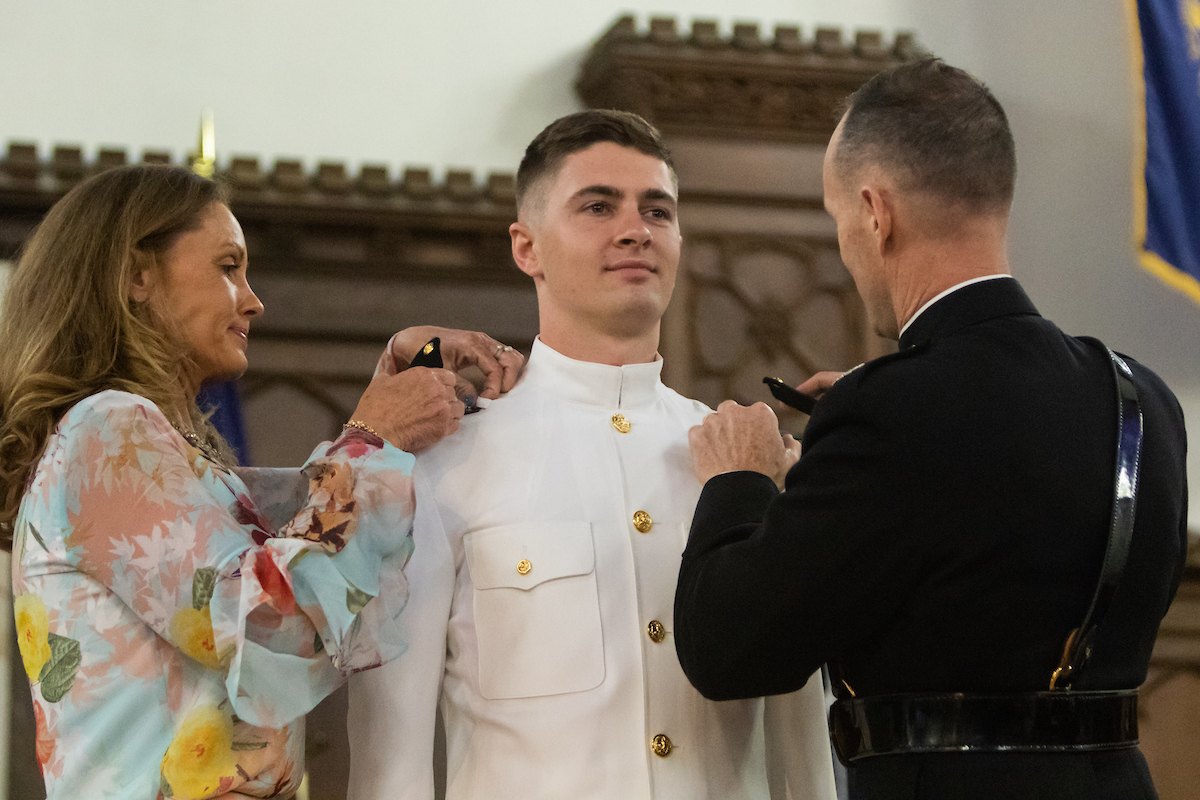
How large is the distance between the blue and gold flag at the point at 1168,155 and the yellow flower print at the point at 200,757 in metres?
4.60

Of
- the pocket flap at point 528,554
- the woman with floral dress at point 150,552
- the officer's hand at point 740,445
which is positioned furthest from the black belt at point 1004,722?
the woman with floral dress at point 150,552

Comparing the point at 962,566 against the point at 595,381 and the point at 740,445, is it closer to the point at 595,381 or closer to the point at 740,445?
the point at 740,445

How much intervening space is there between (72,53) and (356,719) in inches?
203

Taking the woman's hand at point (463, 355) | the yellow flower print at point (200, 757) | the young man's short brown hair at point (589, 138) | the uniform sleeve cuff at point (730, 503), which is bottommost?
the yellow flower print at point (200, 757)

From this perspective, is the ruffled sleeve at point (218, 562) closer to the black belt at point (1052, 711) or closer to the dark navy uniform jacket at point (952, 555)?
the dark navy uniform jacket at point (952, 555)

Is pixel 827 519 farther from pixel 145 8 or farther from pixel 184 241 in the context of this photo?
pixel 145 8

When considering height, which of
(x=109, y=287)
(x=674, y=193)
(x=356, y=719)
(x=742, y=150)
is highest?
(x=742, y=150)

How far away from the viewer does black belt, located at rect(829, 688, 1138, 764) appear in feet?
5.31

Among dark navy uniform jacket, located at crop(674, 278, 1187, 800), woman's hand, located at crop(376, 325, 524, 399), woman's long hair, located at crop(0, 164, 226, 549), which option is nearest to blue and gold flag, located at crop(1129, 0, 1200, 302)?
woman's hand, located at crop(376, 325, 524, 399)

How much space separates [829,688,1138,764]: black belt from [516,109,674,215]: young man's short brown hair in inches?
44.2

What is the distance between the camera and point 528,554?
2.06 meters

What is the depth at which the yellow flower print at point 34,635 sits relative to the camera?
1740 millimetres

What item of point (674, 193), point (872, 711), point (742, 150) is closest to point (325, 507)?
point (872, 711)

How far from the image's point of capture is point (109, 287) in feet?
6.25
